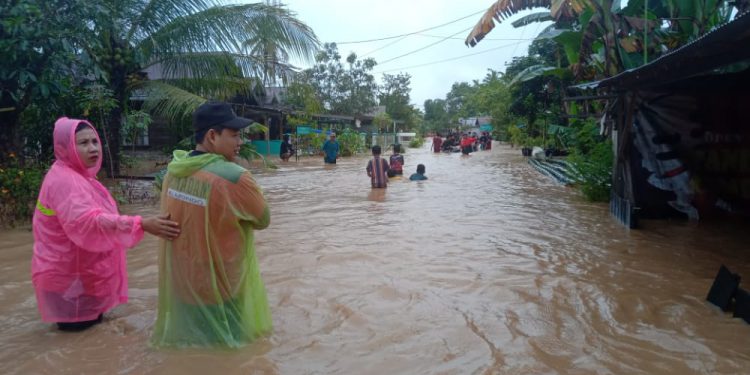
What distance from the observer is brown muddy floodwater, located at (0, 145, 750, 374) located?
3289 mm

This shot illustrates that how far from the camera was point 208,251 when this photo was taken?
3004mm

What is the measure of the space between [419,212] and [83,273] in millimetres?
6232

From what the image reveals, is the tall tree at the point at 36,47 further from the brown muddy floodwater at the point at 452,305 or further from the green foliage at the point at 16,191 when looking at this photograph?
the brown muddy floodwater at the point at 452,305

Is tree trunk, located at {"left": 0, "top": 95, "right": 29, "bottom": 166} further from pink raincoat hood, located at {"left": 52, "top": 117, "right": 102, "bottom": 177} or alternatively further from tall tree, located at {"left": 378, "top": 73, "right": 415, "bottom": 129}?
tall tree, located at {"left": 378, "top": 73, "right": 415, "bottom": 129}

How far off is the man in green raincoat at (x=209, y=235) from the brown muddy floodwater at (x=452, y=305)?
24 cm

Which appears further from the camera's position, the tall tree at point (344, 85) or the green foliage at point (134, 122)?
the tall tree at point (344, 85)

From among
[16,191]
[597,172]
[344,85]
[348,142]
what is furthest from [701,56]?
[344,85]

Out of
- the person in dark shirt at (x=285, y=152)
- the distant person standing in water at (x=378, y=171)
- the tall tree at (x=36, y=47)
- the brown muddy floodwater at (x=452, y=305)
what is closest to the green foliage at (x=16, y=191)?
the brown muddy floodwater at (x=452, y=305)

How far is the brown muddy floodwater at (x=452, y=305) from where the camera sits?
10.8ft

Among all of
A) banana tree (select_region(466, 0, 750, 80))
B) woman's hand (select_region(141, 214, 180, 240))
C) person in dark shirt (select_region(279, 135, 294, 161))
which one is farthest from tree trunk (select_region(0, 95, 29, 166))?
person in dark shirt (select_region(279, 135, 294, 161))

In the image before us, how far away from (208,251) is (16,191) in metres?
6.02

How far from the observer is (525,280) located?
4.98 meters

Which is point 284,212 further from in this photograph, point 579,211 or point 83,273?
point 83,273

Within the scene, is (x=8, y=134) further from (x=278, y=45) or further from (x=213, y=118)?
(x=213, y=118)
